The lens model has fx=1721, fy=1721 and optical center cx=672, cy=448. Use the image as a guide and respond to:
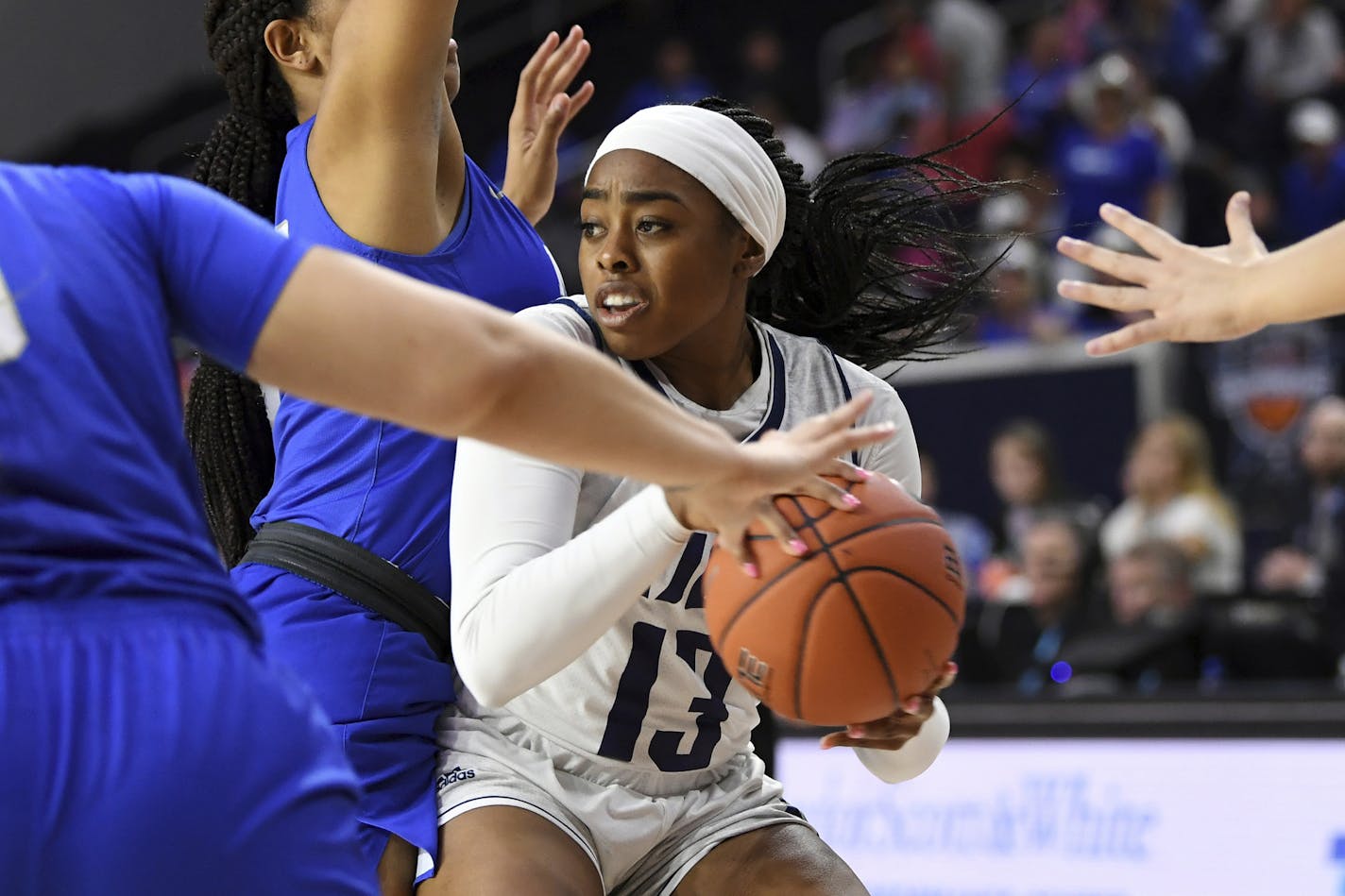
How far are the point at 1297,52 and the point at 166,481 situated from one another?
10.4 metres

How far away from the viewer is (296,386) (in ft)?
6.23

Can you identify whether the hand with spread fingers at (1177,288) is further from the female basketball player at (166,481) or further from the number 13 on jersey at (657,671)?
the female basketball player at (166,481)

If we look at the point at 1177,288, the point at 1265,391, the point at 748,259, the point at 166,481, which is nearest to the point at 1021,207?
the point at 1265,391

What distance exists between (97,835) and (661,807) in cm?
145

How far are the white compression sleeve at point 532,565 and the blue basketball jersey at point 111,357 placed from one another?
72 cm

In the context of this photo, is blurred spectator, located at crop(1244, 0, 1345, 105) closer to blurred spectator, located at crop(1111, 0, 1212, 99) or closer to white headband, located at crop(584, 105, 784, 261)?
blurred spectator, located at crop(1111, 0, 1212, 99)

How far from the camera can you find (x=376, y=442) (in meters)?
3.01

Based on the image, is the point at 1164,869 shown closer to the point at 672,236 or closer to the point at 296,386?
the point at 672,236

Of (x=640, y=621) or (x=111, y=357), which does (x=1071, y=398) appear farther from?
(x=111, y=357)

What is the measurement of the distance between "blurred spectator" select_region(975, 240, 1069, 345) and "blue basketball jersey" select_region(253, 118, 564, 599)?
6.62 metres

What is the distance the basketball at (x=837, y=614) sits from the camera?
8.47ft

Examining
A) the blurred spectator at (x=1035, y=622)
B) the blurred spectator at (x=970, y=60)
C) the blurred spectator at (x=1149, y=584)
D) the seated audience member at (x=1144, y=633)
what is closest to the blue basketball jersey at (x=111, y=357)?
the seated audience member at (x=1144, y=633)

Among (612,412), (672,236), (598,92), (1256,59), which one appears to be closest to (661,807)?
(672,236)

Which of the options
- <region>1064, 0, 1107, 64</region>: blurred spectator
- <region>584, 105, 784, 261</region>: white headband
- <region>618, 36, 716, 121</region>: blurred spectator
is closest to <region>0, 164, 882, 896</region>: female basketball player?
<region>584, 105, 784, 261</region>: white headband
